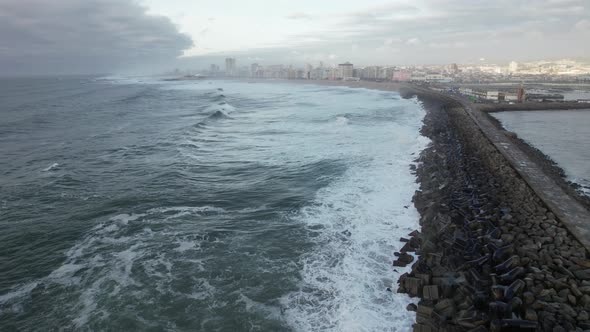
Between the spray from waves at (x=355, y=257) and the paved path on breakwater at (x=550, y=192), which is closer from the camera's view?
the spray from waves at (x=355, y=257)

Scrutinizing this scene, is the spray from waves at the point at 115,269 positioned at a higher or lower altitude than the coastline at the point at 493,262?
lower

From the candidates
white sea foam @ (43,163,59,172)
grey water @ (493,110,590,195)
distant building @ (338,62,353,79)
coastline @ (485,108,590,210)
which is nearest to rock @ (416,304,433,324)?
coastline @ (485,108,590,210)

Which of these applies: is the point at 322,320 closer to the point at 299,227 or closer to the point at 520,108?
the point at 299,227

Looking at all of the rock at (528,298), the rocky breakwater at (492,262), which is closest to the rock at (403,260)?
the rocky breakwater at (492,262)

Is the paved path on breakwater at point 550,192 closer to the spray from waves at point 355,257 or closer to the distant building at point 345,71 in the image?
the spray from waves at point 355,257

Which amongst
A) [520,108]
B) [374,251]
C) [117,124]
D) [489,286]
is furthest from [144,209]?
[520,108]

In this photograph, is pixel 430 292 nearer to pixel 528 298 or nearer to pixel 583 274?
pixel 528 298

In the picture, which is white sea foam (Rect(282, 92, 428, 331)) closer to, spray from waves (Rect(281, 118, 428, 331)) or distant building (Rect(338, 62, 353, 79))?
spray from waves (Rect(281, 118, 428, 331))
